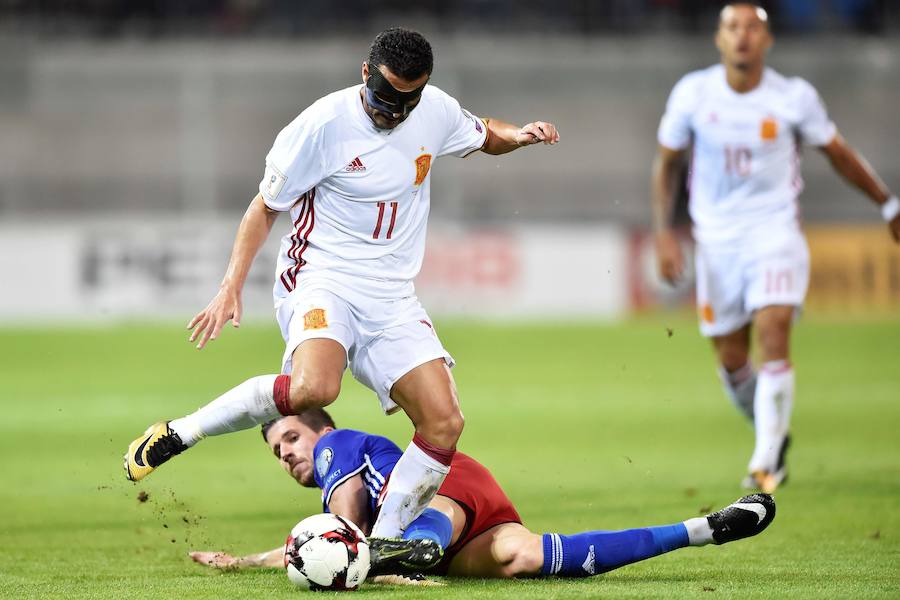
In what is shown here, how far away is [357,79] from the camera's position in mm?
23688

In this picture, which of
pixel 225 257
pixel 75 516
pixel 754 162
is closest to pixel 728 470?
pixel 754 162

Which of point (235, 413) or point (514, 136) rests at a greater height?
point (514, 136)

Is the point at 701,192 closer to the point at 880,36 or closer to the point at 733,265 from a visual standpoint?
the point at 733,265

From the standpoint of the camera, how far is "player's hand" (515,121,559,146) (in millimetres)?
5918

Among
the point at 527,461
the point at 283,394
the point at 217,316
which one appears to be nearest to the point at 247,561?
the point at 283,394

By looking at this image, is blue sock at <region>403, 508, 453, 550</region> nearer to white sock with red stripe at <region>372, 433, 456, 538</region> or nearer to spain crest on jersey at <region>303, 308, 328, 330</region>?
white sock with red stripe at <region>372, 433, 456, 538</region>

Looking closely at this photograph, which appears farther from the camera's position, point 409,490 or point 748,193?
point 748,193

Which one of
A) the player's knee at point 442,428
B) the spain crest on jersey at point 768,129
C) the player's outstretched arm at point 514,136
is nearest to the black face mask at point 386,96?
the player's outstretched arm at point 514,136

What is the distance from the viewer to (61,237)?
800 inches

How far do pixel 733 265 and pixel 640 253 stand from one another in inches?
488

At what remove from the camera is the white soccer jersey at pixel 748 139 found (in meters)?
8.15

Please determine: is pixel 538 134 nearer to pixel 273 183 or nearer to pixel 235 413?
pixel 273 183

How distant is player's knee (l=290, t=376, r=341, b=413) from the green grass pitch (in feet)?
2.33

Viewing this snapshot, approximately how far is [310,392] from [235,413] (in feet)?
1.14
